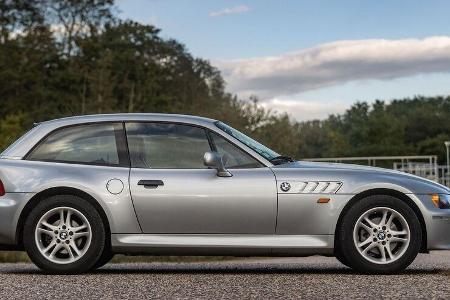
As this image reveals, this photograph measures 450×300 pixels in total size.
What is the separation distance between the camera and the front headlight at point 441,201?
8141mm

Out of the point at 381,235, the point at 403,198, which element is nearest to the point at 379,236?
the point at 381,235

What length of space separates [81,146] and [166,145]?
823 millimetres

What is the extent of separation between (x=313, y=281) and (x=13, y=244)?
285 centimetres

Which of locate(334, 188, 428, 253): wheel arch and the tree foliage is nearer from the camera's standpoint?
locate(334, 188, 428, 253): wheel arch

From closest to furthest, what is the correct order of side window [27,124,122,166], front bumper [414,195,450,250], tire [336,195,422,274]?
tire [336,195,422,274] < front bumper [414,195,450,250] < side window [27,124,122,166]

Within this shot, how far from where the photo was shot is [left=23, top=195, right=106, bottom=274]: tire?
8.15 metres

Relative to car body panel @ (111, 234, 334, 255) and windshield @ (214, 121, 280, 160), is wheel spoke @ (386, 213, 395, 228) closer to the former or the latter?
car body panel @ (111, 234, 334, 255)

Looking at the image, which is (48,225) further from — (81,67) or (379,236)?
(81,67)

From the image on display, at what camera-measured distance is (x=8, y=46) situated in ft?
225

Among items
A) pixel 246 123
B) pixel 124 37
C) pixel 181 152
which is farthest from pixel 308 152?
pixel 181 152

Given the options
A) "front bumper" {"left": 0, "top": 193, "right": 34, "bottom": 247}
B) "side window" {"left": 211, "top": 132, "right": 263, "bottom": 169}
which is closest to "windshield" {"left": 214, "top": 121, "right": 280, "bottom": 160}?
"side window" {"left": 211, "top": 132, "right": 263, "bottom": 169}

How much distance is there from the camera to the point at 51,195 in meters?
8.33

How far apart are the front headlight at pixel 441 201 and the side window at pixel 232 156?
1.59 m

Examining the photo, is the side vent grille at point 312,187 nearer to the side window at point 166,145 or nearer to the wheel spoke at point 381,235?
the wheel spoke at point 381,235
